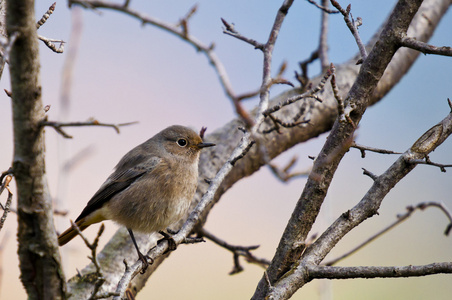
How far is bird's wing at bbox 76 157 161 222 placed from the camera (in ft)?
15.8

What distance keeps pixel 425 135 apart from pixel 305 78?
129 inches

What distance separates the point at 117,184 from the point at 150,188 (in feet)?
1.34

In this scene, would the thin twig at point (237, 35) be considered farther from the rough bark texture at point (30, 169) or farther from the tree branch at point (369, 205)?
the rough bark texture at point (30, 169)

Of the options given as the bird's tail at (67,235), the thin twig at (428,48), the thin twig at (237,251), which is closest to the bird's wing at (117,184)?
the bird's tail at (67,235)

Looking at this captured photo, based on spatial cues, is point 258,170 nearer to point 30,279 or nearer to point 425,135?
point 425,135

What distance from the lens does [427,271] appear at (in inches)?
101

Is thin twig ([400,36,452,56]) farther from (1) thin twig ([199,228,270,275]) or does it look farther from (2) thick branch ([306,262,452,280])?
(1) thin twig ([199,228,270,275])

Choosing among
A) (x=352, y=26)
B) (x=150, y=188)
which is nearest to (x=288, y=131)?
(x=150, y=188)

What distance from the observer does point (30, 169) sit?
6.49ft

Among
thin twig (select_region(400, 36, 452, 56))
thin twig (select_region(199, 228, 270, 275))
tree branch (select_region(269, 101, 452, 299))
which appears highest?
thin twig (select_region(199, 228, 270, 275))

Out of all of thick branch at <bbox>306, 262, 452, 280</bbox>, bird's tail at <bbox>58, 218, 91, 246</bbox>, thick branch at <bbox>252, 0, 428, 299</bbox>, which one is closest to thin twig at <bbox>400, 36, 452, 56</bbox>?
thick branch at <bbox>252, 0, 428, 299</bbox>

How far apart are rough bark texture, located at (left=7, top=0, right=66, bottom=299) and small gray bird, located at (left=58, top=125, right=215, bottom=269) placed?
7.38 feet

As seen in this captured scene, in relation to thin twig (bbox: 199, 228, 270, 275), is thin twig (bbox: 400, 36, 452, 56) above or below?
below

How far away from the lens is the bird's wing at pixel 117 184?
15.8ft
